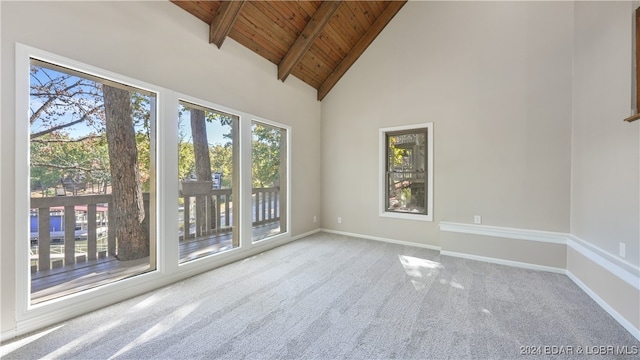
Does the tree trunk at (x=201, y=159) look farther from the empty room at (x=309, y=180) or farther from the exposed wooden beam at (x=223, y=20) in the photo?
the exposed wooden beam at (x=223, y=20)

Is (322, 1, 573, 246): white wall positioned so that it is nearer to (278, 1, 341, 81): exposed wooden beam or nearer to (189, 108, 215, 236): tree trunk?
(278, 1, 341, 81): exposed wooden beam

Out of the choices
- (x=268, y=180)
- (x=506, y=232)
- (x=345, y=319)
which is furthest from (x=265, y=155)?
(x=506, y=232)

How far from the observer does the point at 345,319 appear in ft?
6.96

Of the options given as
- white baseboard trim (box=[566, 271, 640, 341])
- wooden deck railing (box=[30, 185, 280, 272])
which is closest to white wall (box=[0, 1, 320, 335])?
wooden deck railing (box=[30, 185, 280, 272])

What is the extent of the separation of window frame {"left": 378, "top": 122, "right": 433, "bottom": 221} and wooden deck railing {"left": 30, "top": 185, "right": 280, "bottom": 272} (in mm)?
2801

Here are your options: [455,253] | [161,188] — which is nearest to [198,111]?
[161,188]

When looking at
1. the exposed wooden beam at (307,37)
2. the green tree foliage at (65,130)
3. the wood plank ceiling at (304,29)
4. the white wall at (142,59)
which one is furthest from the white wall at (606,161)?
the green tree foliage at (65,130)

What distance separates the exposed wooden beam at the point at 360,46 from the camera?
4428 millimetres

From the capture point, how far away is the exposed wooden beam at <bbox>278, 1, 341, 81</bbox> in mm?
3721

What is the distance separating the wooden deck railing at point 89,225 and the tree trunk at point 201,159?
0.04ft

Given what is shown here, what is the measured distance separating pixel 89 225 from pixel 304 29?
12.4 ft

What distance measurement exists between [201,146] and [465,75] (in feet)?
13.1

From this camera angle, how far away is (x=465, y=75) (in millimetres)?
3865

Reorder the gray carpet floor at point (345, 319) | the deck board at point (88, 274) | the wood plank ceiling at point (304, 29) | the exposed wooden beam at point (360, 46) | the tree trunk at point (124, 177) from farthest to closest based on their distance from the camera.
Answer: the exposed wooden beam at point (360, 46)
the wood plank ceiling at point (304, 29)
the tree trunk at point (124, 177)
the deck board at point (88, 274)
the gray carpet floor at point (345, 319)
